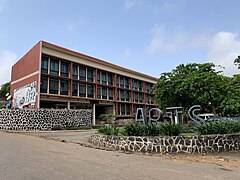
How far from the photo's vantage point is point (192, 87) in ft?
70.9

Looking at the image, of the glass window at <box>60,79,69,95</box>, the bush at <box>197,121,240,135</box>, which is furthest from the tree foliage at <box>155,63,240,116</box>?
the glass window at <box>60,79,69,95</box>

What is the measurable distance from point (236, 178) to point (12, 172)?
636 cm

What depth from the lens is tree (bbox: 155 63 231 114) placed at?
21.6m

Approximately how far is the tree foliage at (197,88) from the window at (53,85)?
15.1 metres

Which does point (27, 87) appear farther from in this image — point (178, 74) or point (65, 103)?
point (178, 74)

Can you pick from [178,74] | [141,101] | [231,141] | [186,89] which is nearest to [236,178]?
[231,141]

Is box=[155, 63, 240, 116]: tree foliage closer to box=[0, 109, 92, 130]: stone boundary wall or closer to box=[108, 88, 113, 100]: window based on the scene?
box=[0, 109, 92, 130]: stone boundary wall

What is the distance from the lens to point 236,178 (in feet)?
19.8

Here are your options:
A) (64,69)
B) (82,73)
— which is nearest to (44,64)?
(64,69)

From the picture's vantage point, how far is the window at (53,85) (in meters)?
31.6

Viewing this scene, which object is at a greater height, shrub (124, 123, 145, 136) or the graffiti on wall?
the graffiti on wall

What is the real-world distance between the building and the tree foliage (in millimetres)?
9021

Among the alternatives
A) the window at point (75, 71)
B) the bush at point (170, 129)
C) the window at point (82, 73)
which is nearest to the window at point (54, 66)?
the window at point (75, 71)

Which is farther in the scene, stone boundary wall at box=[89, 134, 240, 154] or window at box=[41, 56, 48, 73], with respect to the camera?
Answer: window at box=[41, 56, 48, 73]
